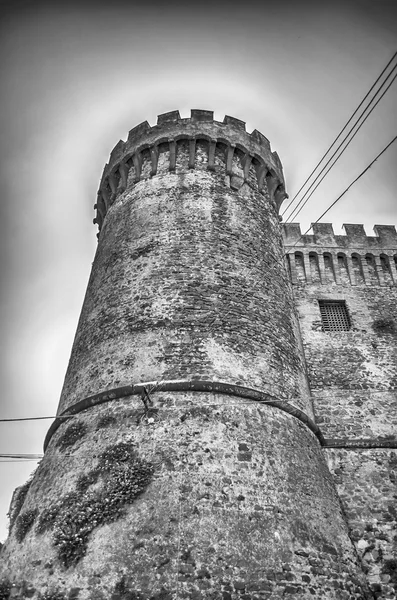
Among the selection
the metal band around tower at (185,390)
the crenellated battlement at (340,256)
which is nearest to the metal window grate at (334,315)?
the crenellated battlement at (340,256)

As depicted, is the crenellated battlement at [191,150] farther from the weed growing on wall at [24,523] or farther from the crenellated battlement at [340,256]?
the weed growing on wall at [24,523]

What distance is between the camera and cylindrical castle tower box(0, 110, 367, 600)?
6.57 meters

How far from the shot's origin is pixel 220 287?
10.1 m

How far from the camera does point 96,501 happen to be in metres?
7.18

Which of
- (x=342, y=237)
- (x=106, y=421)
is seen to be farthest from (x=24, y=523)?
(x=342, y=237)

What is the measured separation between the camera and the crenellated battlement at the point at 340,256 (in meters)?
14.5

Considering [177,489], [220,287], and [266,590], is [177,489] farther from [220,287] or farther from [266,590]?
[220,287]

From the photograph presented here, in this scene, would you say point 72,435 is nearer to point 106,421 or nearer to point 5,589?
point 106,421

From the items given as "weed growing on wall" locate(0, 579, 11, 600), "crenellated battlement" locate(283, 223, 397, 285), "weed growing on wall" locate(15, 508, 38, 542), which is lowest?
"weed growing on wall" locate(0, 579, 11, 600)

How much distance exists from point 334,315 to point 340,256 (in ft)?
7.42

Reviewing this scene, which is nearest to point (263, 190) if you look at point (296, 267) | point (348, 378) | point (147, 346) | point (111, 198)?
point (296, 267)

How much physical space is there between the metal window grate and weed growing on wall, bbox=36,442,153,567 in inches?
295

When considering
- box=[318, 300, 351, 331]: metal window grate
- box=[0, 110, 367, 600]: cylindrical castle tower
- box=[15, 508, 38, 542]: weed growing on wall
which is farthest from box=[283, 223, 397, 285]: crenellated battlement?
box=[15, 508, 38, 542]: weed growing on wall

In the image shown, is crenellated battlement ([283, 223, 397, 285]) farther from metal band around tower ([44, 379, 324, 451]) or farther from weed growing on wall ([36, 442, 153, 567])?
weed growing on wall ([36, 442, 153, 567])
